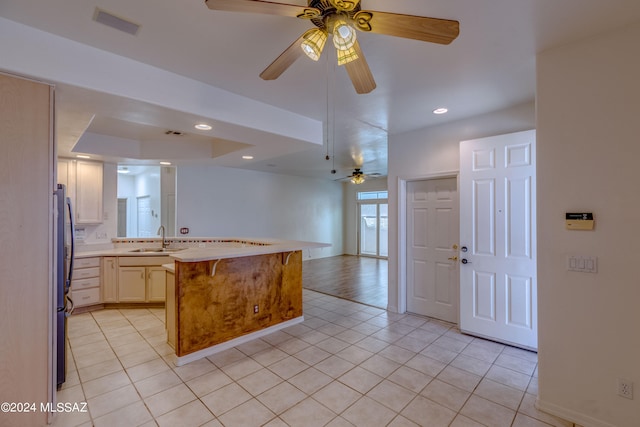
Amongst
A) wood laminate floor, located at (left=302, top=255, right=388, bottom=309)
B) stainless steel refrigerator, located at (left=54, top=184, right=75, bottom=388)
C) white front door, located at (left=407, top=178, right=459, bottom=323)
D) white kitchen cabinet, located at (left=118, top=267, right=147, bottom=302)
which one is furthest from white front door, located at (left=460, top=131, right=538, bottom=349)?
white kitchen cabinet, located at (left=118, top=267, right=147, bottom=302)

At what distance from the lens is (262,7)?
52.5 inches

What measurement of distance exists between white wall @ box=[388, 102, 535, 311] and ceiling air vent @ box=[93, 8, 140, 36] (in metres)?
3.36

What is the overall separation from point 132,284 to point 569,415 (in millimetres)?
5290

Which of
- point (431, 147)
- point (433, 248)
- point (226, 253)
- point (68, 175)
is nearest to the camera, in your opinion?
point (226, 253)

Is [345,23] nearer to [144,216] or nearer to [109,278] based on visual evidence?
[109,278]

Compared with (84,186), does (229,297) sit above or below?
below

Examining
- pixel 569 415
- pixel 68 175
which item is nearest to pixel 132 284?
pixel 68 175

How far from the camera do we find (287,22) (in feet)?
6.02

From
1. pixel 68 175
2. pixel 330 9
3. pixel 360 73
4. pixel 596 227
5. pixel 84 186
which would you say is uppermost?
pixel 330 9

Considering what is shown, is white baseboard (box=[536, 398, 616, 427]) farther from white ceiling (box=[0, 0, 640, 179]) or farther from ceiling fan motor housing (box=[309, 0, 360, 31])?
ceiling fan motor housing (box=[309, 0, 360, 31])

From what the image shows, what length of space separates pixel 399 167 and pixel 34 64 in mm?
3885

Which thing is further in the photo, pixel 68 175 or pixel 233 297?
pixel 68 175

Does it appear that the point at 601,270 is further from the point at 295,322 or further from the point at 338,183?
the point at 338,183

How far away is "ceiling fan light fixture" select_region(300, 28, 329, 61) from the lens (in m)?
1.52
